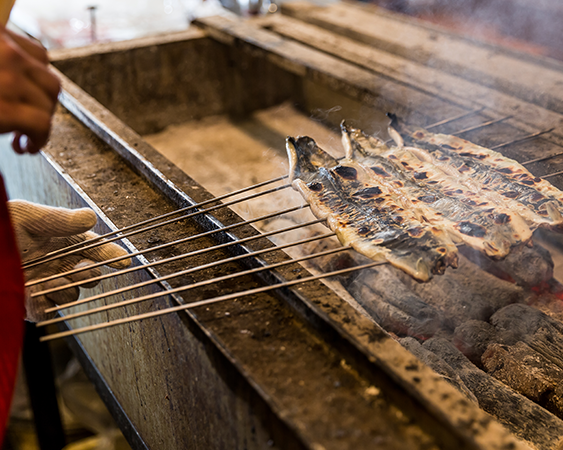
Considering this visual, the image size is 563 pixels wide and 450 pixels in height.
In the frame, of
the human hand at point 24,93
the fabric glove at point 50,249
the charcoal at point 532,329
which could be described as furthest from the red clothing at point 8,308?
the charcoal at point 532,329

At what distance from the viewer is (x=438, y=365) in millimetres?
2137

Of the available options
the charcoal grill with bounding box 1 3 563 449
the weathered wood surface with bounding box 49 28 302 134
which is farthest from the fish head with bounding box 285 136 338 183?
the weathered wood surface with bounding box 49 28 302 134

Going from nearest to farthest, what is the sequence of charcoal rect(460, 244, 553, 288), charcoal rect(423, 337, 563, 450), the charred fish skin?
charcoal rect(423, 337, 563, 450), the charred fish skin, charcoal rect(460, 244, 553, 288)

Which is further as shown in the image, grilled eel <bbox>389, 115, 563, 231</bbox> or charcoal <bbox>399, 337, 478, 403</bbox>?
grilled eel <bbox>389, 115, 563, 231</bbox>

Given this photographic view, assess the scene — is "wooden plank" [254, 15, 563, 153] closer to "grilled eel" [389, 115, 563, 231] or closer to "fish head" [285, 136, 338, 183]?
"grilled eel" [389, 115, 563, 231]

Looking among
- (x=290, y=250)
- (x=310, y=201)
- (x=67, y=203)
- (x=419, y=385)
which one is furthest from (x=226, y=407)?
(x=67, y=203)

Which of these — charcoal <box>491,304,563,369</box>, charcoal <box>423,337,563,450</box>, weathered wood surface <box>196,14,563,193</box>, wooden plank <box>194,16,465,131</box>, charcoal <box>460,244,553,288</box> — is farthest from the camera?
wooden plank <box>194,16,465,131</box>

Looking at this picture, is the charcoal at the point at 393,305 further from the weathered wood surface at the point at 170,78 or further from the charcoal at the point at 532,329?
the weathered wood surface at the point at 170,78

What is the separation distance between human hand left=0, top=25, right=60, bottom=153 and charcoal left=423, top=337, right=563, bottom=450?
6.00ft

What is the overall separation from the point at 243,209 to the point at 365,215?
1.54 meters

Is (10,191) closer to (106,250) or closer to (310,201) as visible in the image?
(106,250)

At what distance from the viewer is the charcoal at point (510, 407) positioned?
1969mm

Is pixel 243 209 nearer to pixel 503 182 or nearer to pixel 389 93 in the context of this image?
pixel 389 93

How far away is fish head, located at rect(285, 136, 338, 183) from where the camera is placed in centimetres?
245
